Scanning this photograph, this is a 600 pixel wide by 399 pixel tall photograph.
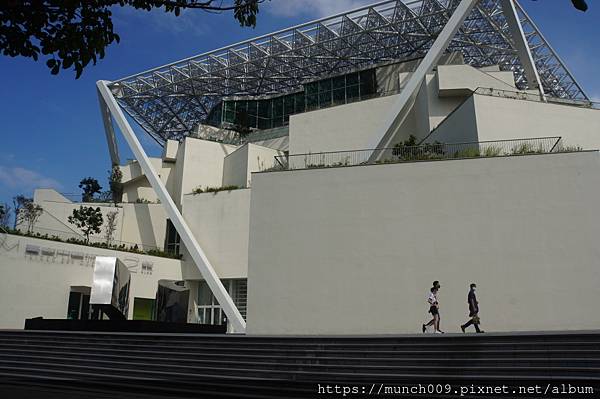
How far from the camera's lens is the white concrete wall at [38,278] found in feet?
68.8

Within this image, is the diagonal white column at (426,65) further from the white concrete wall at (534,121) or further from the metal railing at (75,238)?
the metal railing at (75,238)

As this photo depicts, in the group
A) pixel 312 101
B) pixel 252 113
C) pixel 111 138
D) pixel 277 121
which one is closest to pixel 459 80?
pixel 312 101

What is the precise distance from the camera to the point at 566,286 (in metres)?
13.4

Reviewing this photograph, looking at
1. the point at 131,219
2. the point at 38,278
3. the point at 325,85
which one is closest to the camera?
the point at 38,278

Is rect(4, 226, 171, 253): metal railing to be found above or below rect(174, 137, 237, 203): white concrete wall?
below

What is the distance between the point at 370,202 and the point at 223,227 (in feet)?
40.9

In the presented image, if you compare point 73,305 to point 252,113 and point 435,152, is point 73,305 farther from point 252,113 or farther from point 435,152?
point 252,113

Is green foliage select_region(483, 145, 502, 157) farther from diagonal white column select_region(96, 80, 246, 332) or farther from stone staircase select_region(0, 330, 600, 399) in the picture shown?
diagonal white column select_region(96, 80, 246, 332)

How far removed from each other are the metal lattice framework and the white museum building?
0.19m

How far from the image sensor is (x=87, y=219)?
30156 millimetres

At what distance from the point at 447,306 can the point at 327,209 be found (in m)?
4.64

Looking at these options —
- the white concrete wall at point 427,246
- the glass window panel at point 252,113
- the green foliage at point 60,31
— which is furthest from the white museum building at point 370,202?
the green foliage at point 60,31

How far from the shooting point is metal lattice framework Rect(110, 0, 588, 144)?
111 ft

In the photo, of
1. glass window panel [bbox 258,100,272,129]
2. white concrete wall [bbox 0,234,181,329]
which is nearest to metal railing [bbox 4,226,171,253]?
white concrete wall [bbox 0,234,181,329]
